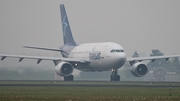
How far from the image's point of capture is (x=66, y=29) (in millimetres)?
95062

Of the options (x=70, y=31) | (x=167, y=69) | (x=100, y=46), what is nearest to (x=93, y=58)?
(x=100, y=46)

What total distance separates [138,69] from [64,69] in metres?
10.8

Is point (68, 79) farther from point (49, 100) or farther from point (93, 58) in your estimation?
point (49, 100)

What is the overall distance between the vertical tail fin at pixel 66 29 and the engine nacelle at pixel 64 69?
45.0 feet

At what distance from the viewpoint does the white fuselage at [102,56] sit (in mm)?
78438

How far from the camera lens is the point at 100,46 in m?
82.6

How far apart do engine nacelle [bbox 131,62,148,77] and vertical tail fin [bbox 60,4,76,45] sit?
54.3 ft

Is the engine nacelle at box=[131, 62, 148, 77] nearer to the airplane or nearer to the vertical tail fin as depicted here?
the airplane

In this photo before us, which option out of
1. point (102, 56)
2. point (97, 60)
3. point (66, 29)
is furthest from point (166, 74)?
point (102, 56)

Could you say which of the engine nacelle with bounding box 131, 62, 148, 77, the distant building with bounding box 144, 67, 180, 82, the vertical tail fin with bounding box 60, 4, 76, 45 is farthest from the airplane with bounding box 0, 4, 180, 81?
the distant building with bounding box 144, 67, 180, 82

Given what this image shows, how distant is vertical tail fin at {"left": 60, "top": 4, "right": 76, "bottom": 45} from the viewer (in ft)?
307

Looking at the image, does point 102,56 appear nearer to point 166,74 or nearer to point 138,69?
point 138,69

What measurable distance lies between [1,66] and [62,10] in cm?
1646

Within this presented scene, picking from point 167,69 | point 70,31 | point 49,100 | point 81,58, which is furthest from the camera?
point 167,69
